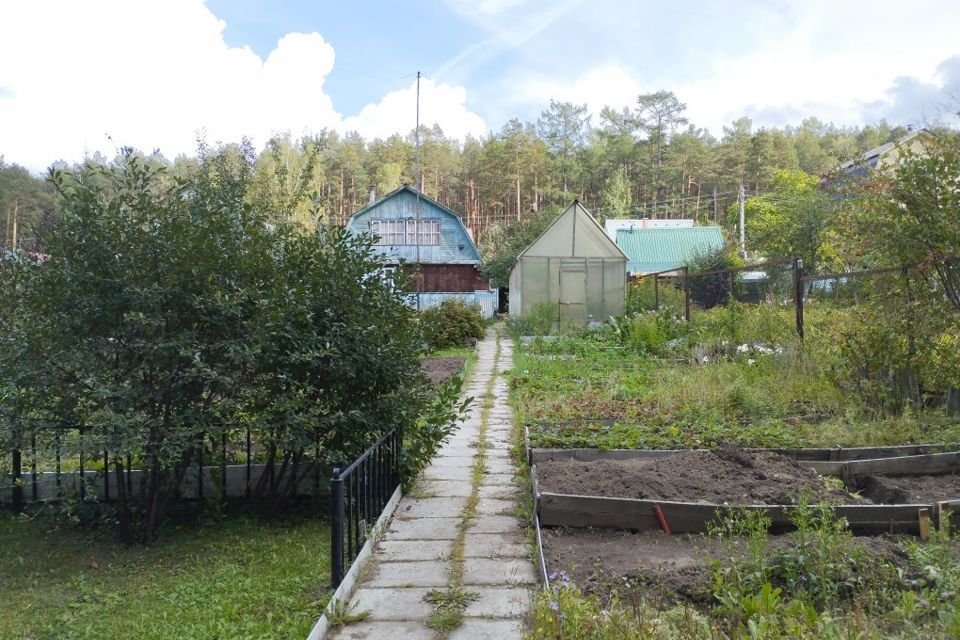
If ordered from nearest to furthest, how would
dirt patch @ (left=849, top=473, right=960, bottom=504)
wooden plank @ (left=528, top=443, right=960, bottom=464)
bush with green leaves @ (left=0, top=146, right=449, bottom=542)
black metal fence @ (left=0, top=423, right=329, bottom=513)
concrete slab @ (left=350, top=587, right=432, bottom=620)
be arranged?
concrete slab @ (left=350, top=587, right=432, bottom=620), bush with green leaves @ (left=0, top=146, right=449, bottom=542), dirt patch @ (left=849, top=473, right=960, bottom=504), black metal fence @ (left=0, top=423, right=329, bottom=513), wooden plank @ (left=528, top=443, right=960, bottom=464)

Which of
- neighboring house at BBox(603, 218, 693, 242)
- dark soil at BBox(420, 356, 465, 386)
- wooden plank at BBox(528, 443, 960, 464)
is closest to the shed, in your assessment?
dark soil at BBox(420, 356, 465, 386)

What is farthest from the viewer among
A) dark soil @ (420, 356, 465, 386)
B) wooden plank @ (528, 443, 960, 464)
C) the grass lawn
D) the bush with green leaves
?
dark soil @ (420, 356, 465, 386)

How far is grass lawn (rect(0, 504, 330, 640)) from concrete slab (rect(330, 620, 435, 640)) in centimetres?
21

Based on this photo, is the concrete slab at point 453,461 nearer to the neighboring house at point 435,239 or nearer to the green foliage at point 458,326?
the green foliage at point 458,326

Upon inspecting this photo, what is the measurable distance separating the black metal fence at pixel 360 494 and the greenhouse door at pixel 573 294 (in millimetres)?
14151

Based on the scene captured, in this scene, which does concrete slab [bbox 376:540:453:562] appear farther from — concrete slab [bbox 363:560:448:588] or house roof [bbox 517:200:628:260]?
house roof [bbox 517:200:628:260]

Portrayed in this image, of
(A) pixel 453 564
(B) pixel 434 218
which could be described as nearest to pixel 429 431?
(A) pixel 453 564

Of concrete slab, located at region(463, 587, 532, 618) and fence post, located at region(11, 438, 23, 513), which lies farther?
fence post, located at region(11, 438, 23, 513)

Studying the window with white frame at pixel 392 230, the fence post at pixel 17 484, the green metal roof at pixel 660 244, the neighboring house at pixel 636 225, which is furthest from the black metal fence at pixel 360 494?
the neighboring house at pixel 636 225

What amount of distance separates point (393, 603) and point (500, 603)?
0.50m

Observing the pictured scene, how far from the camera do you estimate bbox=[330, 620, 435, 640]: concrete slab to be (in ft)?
9.77

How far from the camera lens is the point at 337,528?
11.0ft

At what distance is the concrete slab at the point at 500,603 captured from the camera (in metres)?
3.16

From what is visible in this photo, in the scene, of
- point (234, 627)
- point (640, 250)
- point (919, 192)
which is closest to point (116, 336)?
point (234, 627)
